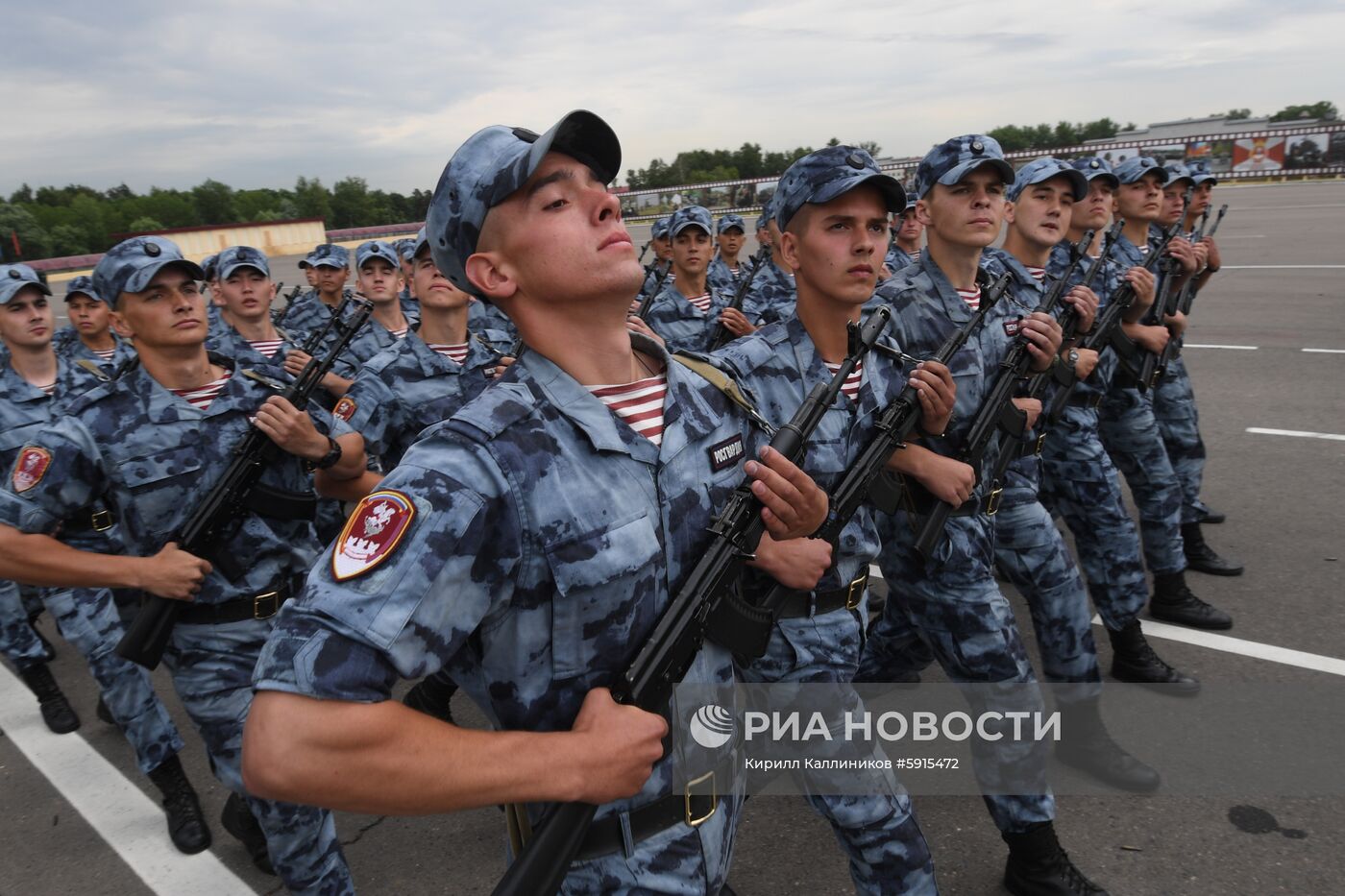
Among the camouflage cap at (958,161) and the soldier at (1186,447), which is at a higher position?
the camouflage cap at (958,161)

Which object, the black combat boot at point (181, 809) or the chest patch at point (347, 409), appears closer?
the black combat boot at point (181, 809)

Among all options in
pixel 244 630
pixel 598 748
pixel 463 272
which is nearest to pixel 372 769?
pixel 598 748

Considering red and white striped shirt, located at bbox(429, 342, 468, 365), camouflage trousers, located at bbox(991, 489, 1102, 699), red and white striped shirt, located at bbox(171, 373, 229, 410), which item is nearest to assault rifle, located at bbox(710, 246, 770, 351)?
red and white striped shirt, located at bbox(429, 342, 468, 365)

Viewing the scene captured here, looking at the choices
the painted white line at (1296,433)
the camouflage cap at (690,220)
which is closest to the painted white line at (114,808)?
the camouflage cap at (690,220)

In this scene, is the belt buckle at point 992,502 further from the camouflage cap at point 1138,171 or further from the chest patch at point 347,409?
the camouflage cap at point 1138,171

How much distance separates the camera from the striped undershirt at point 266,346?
559 cm

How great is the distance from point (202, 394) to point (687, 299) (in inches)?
194

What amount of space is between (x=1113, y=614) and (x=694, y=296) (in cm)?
462

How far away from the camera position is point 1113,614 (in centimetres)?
390

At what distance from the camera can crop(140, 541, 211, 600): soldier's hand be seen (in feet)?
8.76

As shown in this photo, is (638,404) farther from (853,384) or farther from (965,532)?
(965,532)

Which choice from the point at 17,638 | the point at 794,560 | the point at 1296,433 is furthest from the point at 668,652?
the point at 1296,433

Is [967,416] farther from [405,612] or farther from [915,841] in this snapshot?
[405,612]

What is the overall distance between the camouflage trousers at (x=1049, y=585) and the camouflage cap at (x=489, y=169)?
232cm
